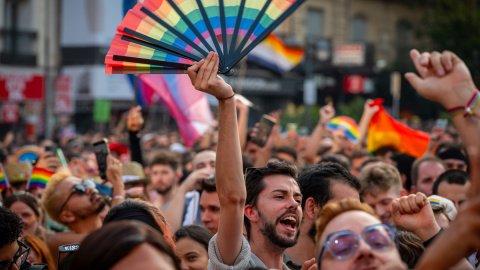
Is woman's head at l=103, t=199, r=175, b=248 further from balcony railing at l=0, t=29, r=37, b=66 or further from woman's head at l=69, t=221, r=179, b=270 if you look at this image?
balcony railing at l=0, t=29, r=37, b=66

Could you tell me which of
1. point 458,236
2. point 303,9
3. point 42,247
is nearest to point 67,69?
point 303,9

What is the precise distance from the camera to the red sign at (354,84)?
36.2 m

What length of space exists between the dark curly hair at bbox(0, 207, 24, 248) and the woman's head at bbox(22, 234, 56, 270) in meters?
1.02

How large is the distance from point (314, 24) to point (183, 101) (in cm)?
2736

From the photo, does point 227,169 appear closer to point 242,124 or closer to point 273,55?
point 242,124

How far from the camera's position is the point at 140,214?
12.5 feet

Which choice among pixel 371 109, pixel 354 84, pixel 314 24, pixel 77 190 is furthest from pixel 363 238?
pixel 314 24

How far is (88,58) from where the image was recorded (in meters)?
30.6

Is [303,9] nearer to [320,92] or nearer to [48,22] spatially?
[320,92]

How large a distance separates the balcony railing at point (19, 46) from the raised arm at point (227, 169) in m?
27.6

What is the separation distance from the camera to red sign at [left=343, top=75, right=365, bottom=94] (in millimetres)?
36250

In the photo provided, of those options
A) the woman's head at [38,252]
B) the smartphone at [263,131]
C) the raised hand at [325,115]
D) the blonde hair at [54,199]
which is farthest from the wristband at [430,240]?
the raised hand at [325,115]

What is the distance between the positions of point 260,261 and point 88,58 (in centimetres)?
2788

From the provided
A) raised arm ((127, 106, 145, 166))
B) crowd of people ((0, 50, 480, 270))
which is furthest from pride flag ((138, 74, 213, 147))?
raised arm ((127, 106, 145, 166))
